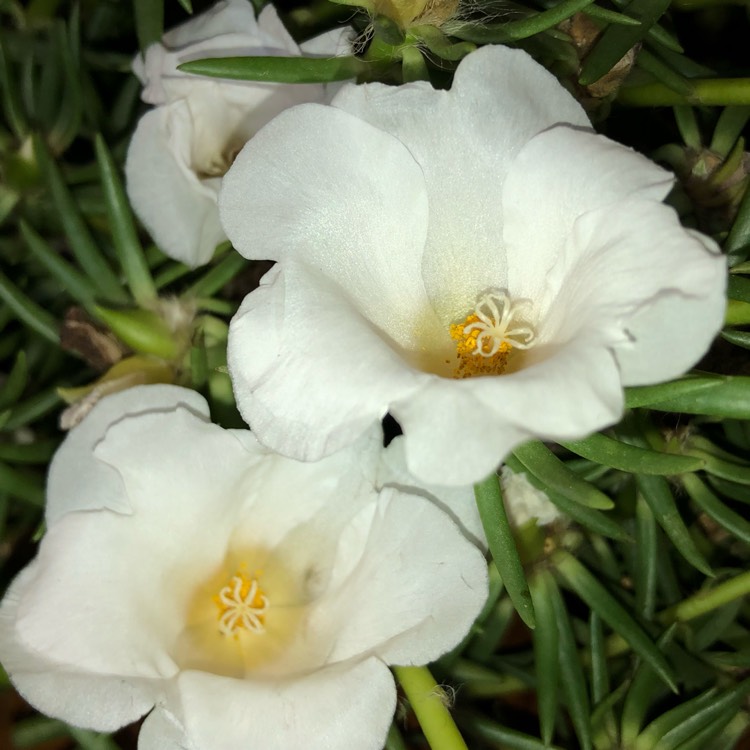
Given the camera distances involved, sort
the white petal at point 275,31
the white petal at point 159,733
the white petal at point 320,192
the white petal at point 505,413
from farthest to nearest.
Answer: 1. the white petal at point 275,31
2. the white petal at point 159,733
3. the white petal at point 320,192
4. the white petal at point 505,413

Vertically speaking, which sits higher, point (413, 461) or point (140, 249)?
point (413, 461)

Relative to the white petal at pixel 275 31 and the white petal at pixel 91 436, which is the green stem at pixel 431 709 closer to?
the white petal at pixel 91 436

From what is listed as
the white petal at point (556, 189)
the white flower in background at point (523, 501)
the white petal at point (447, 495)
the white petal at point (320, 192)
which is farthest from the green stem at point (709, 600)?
the white petal at point (320, 192)

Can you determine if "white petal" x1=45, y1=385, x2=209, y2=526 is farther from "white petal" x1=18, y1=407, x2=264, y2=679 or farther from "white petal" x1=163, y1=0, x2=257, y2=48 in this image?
"white petal" x1=163, y1=0, x2=257, y2=48

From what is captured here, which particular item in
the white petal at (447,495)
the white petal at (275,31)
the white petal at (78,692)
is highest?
the white petal at (275,31)

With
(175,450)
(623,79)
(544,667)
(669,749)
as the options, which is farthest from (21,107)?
(669,749)

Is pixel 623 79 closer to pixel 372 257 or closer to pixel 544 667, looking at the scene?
pixel 372 257
